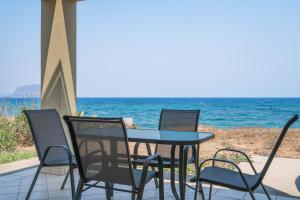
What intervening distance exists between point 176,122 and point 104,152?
1483mm

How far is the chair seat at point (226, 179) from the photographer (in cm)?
241

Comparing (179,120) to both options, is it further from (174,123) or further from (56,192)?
(56,192)

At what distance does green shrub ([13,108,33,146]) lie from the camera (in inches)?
261

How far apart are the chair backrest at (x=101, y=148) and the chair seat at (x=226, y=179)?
2.13 ft

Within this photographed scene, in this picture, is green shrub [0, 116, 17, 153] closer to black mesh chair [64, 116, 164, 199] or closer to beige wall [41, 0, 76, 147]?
beige wall [41, 0, 76, 147]

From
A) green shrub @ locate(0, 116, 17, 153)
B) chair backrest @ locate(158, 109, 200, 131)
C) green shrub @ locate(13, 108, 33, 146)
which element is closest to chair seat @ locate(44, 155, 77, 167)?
chair backrest @ locate(158, 109, 200, 131)

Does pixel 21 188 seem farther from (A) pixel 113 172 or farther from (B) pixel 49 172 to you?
(A) pixel 113 172

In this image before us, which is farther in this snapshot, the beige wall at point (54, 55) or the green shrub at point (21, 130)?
the green shrub at point (21, 130)

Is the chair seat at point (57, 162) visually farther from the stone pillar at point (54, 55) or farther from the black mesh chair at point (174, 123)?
the stone pillar at point (54, 55)

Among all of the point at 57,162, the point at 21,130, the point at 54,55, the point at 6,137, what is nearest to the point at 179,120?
the point at 57,162

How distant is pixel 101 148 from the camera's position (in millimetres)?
2277

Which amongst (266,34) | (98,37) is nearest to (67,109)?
(98,37)

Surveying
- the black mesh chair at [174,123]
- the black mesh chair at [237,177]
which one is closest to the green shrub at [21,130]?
the black mesh chair at [174,123]

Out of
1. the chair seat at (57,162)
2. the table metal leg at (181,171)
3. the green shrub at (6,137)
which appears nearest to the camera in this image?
the table metal leg at (181,171)
